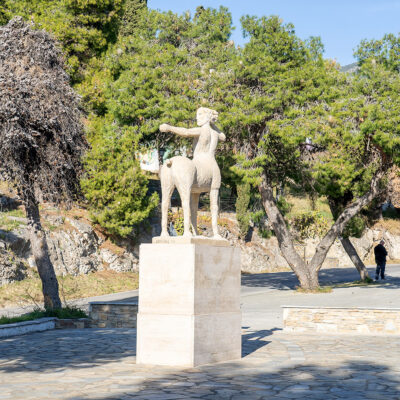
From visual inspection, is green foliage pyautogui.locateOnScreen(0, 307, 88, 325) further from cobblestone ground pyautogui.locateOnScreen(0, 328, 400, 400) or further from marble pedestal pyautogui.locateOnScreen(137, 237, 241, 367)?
marble pedestal pyautogui.locateOnScreen(137, 237, 241, 367)

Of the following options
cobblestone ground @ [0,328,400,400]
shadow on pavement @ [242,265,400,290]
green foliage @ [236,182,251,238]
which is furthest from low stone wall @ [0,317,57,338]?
green foliage @ [236,182,251,238]

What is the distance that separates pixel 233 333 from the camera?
Answer: 9.18 m

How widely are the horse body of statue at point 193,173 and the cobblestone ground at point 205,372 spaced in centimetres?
210

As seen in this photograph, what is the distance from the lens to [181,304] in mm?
8367

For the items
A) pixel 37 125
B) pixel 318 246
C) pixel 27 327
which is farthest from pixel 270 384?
pixel 318 246

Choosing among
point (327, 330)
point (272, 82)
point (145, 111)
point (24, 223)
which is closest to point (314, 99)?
point (272, 82)

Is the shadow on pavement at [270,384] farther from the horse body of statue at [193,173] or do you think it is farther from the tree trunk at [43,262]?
the tree trunk at [43,262]

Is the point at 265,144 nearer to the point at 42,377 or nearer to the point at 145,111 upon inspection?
the point at 145,111

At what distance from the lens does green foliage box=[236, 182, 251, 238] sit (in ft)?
104

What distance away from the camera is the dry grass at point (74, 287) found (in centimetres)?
1809

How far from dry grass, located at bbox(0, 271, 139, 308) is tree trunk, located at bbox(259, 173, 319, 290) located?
236 inches

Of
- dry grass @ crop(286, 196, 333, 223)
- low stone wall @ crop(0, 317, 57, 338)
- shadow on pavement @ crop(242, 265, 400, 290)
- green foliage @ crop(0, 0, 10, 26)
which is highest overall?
green foliage @ crop(0, 0, 10, 26)

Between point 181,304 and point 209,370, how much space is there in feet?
3.19

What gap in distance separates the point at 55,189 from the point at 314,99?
34.6 ft
